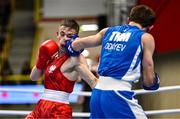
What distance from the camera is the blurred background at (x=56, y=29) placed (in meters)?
6.96

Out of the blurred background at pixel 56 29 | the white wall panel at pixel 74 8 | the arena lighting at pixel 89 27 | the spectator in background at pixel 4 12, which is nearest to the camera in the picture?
the blurred background at pixel 56 29

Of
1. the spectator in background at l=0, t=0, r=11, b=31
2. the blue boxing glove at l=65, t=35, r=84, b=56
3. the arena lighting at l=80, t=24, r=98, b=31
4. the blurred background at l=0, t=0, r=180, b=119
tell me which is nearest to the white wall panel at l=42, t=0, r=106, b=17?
the blurred background at l=0, t=0, r=180, b=119

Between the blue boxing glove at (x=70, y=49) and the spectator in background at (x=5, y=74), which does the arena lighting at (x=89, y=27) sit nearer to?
the spectator in background at (x=5, y=74)

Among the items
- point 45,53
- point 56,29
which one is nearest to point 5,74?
point 56,29

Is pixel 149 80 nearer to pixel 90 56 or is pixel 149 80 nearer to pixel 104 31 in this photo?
pixel 104 31

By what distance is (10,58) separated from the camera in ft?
54.7

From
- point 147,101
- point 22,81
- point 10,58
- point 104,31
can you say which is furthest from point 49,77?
point 10,58

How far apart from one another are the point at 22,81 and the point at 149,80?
9550 mm

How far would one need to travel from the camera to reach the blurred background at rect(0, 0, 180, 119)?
274 inches

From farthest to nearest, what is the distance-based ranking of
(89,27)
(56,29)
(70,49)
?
(89,27)
(56,29)
(70,49)

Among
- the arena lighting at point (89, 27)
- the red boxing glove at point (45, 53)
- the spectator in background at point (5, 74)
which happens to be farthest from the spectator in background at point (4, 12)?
the red boxing glove at point (45, 53)

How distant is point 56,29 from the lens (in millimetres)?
15328

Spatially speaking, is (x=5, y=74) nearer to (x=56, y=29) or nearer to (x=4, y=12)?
(x=56, y=29)

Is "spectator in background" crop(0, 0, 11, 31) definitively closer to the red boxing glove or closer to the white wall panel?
the white wall panel
